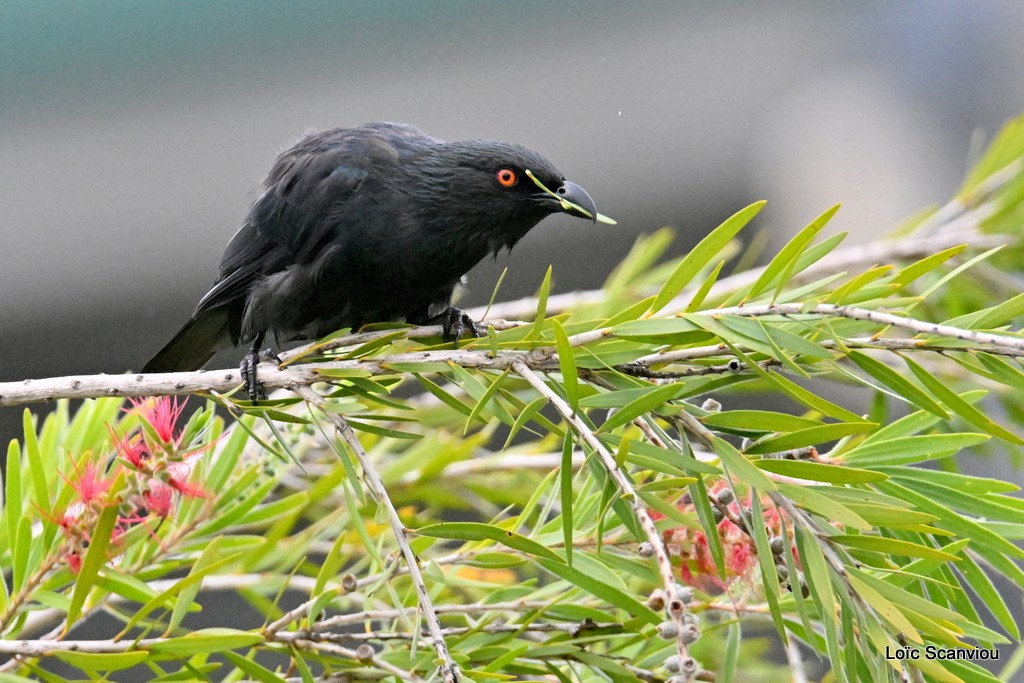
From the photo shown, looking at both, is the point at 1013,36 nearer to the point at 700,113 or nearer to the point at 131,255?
the point at 700,113

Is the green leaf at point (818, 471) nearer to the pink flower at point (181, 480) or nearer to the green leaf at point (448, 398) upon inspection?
the green leaf at point (448, 398)

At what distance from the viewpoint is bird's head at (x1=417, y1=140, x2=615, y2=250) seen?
1.90 metres

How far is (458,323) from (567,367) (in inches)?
42.8

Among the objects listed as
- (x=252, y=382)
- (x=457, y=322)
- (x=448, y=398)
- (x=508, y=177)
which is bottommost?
(x=457, y=322)

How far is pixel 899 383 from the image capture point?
3.30 ft

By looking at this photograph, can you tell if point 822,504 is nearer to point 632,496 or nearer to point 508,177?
point 632,496

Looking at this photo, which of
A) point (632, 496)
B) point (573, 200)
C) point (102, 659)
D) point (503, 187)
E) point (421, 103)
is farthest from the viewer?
point (421, 103)

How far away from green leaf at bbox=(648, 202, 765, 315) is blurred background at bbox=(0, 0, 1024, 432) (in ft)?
11.6

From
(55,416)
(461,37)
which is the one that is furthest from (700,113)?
(55,416)

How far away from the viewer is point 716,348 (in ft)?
3.55

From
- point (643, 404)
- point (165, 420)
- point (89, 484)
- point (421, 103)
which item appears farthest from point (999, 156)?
point (421, 103)

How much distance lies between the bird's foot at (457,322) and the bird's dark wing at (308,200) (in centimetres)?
28

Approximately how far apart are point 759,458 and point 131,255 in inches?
188
